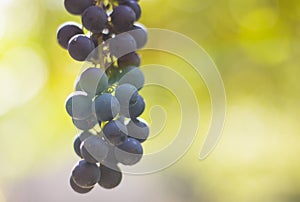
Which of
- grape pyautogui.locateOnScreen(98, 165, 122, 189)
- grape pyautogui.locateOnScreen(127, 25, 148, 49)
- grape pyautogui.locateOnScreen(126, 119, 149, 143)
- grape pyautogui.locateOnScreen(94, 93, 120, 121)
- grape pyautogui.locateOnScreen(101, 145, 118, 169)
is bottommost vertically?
grape pyautogui.locateOnScreen(98, 165, 122, 189)

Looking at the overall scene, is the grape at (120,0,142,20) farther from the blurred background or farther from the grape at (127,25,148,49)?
the blurred background

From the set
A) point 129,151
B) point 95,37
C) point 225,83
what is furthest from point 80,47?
point 225,83

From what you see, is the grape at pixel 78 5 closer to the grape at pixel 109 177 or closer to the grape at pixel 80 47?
the grape at pixel 80 47

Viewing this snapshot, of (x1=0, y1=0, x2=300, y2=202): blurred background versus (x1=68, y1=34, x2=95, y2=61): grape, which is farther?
(x1=0, y1=0, x2=300, y2=202): blurred background

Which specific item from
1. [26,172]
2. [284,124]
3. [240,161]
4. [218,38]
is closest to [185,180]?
[240,161]

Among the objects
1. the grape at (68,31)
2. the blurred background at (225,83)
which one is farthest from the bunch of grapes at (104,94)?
the blurred background at (225,83)

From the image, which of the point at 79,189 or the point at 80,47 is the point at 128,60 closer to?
the point at 80,47

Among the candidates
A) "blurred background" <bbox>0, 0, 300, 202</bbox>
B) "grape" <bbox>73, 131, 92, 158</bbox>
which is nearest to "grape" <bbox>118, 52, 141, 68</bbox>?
"grape" <bbox>73, 131, 92, 158</bbox>
